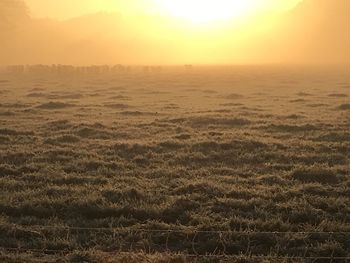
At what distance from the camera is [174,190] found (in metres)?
11.0

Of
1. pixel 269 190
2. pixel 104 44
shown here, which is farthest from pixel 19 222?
pixel 104 44

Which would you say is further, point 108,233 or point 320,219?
point 320,219

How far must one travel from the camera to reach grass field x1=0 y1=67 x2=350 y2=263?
8.12 metres

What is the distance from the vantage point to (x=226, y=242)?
8234 millimetres

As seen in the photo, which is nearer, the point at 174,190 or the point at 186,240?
the point at 186,240

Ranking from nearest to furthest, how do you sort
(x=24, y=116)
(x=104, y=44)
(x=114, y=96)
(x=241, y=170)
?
(x=241, y=170) < (x=24, y=116) < (x=114, y=96) < (x=104, y=44)

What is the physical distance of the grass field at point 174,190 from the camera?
26.6ft

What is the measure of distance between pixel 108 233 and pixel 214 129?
464 inches

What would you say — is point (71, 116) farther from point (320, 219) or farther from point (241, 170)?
point (320, 219)

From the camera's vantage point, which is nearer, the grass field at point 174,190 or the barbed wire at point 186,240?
the barbed wire at point 186,240

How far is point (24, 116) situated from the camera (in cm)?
2373

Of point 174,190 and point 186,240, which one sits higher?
point 174,190

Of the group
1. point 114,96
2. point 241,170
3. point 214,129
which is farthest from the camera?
point 114,96

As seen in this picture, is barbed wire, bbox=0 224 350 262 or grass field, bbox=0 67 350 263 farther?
grass field, bbox=0 67 350 263
